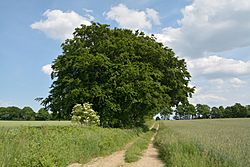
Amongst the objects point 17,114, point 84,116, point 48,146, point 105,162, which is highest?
point 17,114

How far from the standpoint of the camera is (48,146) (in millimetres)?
11570

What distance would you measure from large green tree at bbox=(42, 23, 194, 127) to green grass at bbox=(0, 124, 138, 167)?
33.2ft

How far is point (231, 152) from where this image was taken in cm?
1102

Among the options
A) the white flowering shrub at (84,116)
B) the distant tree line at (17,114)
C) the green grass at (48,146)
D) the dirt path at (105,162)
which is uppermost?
the distant tree line at (17,114)

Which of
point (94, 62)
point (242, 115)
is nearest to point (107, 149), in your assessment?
point (94, 62)

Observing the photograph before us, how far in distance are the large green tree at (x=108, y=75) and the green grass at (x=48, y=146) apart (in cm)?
1011

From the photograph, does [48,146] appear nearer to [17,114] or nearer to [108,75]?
[108,75]

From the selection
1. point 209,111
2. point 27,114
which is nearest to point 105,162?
point 27,114

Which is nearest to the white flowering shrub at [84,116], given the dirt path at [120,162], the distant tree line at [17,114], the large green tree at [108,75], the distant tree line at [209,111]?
the large green tree at [108,75]

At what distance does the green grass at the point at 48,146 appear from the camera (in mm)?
9418

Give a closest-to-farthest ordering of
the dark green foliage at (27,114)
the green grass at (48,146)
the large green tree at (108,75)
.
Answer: the green grass at (48,146) < the large green tree at (108,75) < the dark green foliage at (27,114)

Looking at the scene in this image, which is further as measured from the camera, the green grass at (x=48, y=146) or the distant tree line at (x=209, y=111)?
the distant tree line at (x=209, y=111)

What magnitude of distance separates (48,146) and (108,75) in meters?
18.4

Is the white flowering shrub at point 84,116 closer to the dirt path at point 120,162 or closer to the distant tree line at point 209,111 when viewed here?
the dirt path at point 120,162
